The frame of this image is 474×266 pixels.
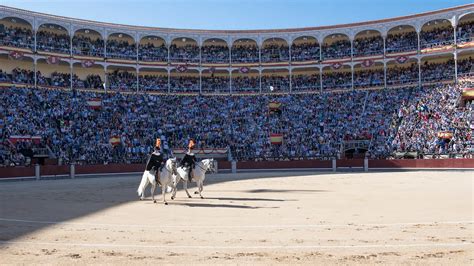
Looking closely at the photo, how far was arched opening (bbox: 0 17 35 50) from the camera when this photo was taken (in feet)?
150

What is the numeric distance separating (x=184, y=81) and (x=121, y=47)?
8.19m

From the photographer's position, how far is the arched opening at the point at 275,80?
54.6 metres

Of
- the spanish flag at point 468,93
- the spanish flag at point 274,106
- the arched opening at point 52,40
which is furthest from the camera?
the spanish flag at point 274,106

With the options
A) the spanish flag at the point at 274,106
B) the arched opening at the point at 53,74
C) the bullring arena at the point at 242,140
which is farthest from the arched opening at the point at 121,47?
the spanish flag at the point at 274,106

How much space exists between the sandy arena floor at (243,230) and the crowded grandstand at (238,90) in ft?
74.1

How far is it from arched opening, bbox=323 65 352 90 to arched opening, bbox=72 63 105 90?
25.5m

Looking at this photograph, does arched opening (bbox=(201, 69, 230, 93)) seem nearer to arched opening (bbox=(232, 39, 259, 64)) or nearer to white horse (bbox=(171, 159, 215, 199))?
arched opening (bbox=(232, 39, 259, 64))

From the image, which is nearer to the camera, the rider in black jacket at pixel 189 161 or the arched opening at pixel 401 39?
the rider in black jacket at pixel 189 161

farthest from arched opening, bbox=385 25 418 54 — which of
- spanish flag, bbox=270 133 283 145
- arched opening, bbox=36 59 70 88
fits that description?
arched opening, bbox=36 59 70 88

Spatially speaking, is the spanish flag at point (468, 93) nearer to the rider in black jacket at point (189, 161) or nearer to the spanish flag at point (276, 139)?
the spanish flag at point (276, 139)

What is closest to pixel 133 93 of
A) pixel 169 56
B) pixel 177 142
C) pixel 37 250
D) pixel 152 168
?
pixel 169 56

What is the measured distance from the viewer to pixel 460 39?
47875 mm

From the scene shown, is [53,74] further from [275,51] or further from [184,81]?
[275,51]

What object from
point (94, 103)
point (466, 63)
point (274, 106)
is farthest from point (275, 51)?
point (94, 103)
